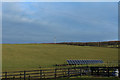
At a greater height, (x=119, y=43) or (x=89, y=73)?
(x=119, y=43)

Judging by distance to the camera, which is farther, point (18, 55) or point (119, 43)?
point (119, 43)

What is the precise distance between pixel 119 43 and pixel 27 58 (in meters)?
53.2

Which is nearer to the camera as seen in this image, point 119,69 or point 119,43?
point 119,69

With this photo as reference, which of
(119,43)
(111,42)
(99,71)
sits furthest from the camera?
(111,42)

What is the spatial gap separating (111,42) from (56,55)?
50.5 m

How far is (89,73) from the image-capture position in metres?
26.4

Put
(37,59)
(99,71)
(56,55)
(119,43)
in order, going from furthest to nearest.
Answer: (119,43) < (56,55) < (37,59) < (99,71)

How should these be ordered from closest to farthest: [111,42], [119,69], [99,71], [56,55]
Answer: [119,69] → [99,71] → [56,55] → [111,42]

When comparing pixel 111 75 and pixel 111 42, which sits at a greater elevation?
pixel 111 42

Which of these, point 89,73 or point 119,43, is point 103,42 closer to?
point 119,43

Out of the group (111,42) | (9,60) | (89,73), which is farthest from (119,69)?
(111,42)

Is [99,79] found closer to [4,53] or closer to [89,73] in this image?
[89,73]

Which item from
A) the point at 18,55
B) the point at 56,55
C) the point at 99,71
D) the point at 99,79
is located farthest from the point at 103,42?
the point at 99,79

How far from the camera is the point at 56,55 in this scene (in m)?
61.9
